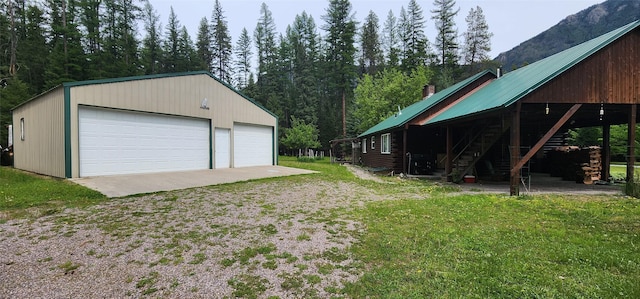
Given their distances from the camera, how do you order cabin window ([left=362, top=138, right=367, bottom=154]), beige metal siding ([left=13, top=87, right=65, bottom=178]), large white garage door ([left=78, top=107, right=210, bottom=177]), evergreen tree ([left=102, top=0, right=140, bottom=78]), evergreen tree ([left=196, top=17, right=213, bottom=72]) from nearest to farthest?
beige metal siding ([left=13, top=87, right=65, bottom=178])
large white garage door ([left=78, top=107, right=210, bottom=177])
cabin window ([left=362, top=138, right=367, bottom=154])
evergreen tree ([left=102, top=0, right=140, bottom=78])
evergreen tree ([left=196, top=17, right=213, bottom=72])

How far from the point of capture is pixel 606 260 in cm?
337

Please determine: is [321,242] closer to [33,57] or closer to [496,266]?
[496,266]

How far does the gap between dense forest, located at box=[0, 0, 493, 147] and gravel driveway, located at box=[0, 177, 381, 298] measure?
24.6 m

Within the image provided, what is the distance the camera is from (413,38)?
38656mm

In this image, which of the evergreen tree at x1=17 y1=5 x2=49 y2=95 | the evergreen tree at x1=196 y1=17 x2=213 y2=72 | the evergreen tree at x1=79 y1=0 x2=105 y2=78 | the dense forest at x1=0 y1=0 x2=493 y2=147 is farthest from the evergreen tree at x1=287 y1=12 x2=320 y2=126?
the evergreen tree at x1=17 y1=5 x2=49 y2=95

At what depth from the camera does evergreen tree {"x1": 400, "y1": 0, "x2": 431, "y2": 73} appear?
37000mm

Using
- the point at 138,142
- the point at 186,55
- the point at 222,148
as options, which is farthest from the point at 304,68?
the point at 138,142

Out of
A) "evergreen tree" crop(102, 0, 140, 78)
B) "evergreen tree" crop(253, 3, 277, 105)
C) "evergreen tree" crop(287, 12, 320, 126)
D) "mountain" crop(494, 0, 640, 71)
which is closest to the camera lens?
"evergreen tree" crop(102, 0, 140, 78)

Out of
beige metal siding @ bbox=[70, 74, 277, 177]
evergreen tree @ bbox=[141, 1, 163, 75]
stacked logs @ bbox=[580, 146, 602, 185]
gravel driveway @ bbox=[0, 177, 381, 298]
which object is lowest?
gravel driveway @ bbox=[0, 177, 381, 298]

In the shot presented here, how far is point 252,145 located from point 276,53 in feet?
106

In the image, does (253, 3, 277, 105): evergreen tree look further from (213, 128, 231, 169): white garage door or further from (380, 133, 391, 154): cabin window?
(380, 133, 391, 154): cabin window

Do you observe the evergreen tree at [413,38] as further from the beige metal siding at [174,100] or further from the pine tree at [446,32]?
the beige metal siding at [174,100]

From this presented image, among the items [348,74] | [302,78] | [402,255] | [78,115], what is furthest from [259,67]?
[402,255]

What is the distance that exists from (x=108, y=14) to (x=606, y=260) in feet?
135
